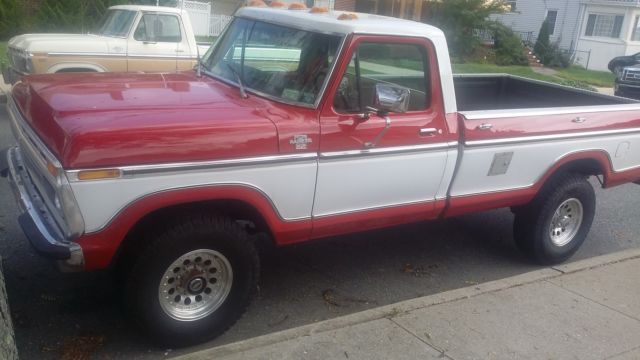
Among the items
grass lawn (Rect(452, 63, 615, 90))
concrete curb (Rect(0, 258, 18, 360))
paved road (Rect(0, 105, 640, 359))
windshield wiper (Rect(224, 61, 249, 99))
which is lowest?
grass lawn (Rect(452, 63, 615, 90))

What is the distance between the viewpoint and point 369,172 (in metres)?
4.32

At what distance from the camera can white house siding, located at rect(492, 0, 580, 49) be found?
35.2m

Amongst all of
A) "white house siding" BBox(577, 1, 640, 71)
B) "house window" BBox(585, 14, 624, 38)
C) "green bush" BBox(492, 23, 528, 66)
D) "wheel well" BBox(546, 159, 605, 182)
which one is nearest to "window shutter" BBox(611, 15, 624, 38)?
"house window" BBox(585, 14, 624, 38)

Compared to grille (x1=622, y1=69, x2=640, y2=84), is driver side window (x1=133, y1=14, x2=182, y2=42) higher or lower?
higher

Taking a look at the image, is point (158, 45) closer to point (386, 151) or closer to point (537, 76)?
point (386, 151)

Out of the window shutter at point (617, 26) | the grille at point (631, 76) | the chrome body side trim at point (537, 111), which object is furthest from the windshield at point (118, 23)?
the window shutter at point (617, 26)

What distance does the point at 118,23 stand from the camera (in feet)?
33.8

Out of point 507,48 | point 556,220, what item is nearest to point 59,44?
point 556,220

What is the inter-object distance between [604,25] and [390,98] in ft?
113

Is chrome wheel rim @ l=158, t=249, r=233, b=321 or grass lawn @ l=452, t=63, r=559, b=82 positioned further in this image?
grass lawn @ l=452, t=63, r=559, b=82

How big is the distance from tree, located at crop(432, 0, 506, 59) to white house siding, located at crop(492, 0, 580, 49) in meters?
5.86

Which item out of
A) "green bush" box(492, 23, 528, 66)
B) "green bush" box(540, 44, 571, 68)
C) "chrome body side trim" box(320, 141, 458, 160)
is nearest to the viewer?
"chrome body side trim" box(320, 141, 458, 160)

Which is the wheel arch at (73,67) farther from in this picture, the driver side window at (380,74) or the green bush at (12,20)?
the green bush at (12,20)

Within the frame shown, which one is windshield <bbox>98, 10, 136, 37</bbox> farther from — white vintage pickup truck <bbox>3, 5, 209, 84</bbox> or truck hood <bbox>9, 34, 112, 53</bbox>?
truck hood <bbox>9, 34, 112, 53</bbox>
